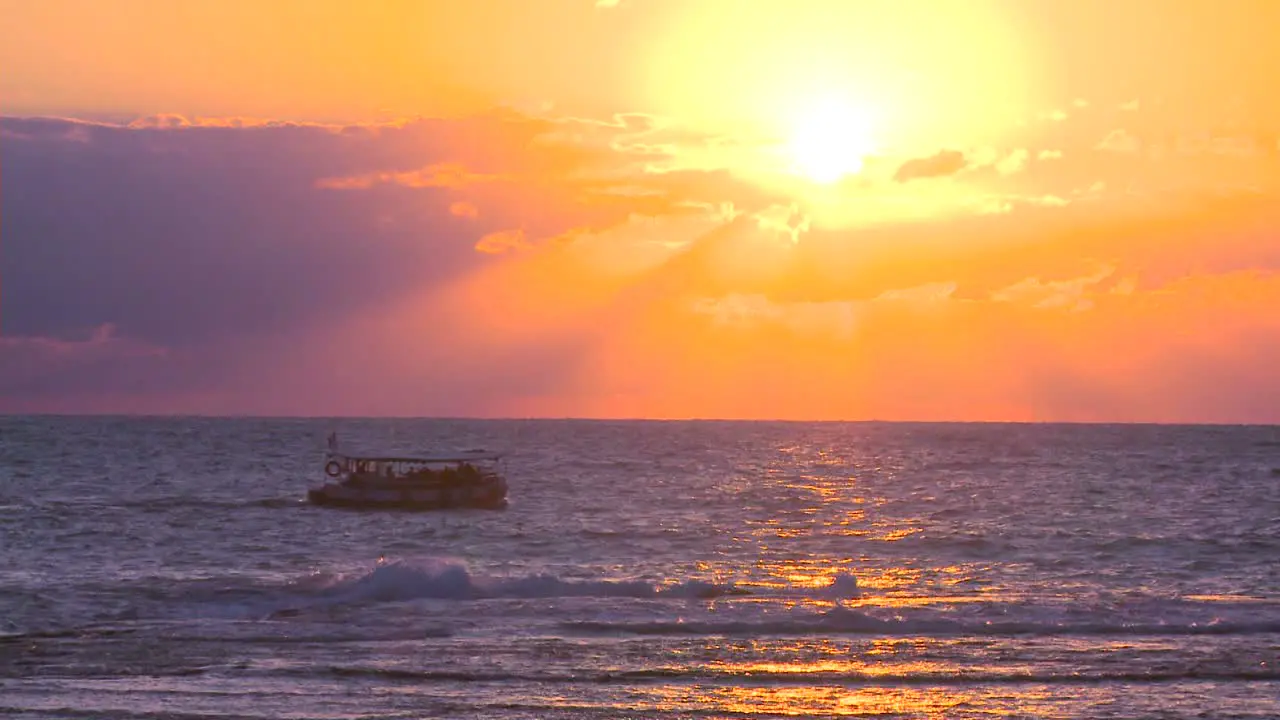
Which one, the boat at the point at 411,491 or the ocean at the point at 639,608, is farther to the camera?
the boat at the point at 411,491

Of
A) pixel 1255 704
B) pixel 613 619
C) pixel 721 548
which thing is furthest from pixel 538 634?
pixel 721 548

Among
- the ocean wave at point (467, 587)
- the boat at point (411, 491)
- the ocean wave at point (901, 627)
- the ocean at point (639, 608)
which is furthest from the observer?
the boat at point (411, 491)

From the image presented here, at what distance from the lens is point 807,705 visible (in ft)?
80.5

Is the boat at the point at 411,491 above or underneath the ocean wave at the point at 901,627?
above

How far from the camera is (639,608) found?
36.8m

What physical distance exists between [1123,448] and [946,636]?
155786 mm

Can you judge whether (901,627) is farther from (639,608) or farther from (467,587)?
(467,587)

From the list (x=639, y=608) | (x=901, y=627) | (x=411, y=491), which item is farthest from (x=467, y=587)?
(x=411, y=491)

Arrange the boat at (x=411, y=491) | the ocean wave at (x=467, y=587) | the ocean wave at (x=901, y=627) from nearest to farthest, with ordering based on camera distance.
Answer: the ocean wave at (x=901, y=627) → the ocean wave at (x=467, y=587) → the boat at (x=411, y=491)

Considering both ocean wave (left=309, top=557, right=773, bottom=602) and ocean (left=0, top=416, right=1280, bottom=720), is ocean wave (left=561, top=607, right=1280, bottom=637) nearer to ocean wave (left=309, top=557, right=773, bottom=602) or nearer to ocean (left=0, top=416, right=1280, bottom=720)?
ocean (left=0, top=416, right=1280, bottom=720)

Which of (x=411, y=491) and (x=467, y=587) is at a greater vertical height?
(x=411, y=491)

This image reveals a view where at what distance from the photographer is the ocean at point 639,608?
991 inches

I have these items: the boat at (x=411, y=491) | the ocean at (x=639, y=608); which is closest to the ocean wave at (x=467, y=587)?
the ocean at (x=639, y=608)

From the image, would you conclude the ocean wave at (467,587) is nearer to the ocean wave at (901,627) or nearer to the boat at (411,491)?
the ocean wave at (901,627)
